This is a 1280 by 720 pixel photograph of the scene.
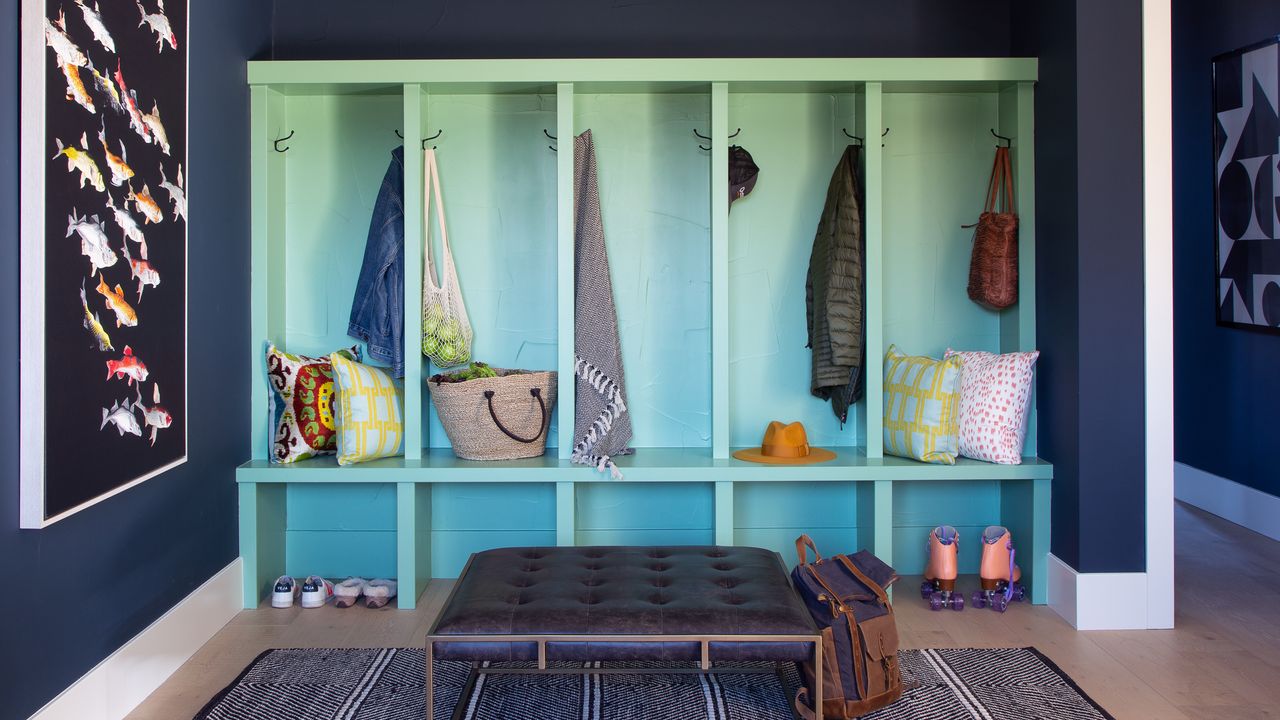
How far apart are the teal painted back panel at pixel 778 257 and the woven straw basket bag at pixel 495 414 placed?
2.60ft

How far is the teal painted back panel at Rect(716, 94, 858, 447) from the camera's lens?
4.12 m

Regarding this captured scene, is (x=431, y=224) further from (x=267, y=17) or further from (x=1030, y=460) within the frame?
(x=1030, y=460)

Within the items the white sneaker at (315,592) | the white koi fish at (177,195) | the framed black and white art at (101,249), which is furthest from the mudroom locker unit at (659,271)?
the framed black and white art at (101,249)

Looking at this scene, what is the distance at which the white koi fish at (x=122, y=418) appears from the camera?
8.64 ft

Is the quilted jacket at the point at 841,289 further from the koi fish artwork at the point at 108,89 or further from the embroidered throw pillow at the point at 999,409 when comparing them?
the koi fish artwork at the point at 108,89

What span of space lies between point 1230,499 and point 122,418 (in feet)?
15.8

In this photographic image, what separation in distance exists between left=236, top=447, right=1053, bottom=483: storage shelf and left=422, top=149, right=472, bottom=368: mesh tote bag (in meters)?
0.41

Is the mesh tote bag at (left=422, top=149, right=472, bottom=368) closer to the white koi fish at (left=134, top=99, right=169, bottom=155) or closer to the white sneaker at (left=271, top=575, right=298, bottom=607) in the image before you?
the white sneaker at (left=271, top=575, right=298, bottom=607)

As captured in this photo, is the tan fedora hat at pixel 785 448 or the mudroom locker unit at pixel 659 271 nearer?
the tan fedora hat at pixel 785 448

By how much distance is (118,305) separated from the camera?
2.68 metres

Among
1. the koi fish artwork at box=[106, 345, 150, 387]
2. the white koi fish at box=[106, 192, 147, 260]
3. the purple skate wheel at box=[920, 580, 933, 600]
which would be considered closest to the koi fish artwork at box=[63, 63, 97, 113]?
the white koi fish at box=[106, 192, 147, 260]

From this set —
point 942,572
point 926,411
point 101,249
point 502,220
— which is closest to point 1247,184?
point 926,411

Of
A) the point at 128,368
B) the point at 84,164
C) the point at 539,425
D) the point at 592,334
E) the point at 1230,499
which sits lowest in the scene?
the point at 1230,499

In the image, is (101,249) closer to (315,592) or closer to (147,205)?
(147,205)
